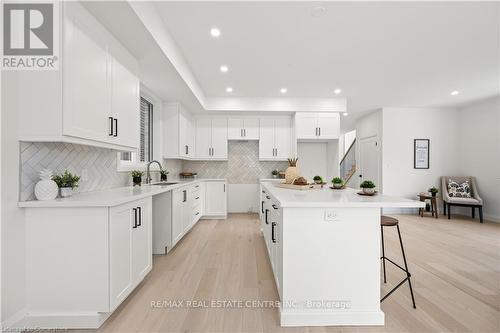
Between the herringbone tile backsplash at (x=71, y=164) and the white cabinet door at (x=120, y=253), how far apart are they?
65 cm

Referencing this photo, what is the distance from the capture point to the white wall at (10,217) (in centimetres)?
145

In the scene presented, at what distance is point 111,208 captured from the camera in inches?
63.2

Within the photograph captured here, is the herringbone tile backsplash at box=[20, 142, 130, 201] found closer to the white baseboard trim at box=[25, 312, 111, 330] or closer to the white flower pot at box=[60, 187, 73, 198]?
the white flower pot at box=[60, 187, 73, 198]

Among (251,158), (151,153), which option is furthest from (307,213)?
(251,158)

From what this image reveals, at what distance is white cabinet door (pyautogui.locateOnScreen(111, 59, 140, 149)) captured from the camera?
2098 mm

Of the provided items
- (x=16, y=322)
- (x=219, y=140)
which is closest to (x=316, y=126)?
(x=219, y=140)

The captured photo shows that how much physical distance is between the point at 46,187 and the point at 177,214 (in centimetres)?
174

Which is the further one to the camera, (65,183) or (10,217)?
(65,183)

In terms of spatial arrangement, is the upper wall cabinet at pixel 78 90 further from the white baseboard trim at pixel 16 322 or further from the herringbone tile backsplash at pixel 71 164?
the white baseboard trim at pixel 16 322

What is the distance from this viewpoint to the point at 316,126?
195 inches

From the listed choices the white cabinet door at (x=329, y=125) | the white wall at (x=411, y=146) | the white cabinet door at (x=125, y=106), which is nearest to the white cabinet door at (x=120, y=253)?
the white cabinet door at (x=125, y=106)

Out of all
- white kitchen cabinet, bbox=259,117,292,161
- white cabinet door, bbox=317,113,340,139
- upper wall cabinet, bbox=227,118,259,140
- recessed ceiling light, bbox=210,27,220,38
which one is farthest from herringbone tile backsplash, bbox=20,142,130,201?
white cabinet door, bbox=317,113,340,139

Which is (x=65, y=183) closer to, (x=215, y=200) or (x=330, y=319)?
(x=330, y=319)

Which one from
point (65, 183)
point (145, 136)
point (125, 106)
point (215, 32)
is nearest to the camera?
point (65, 183)
